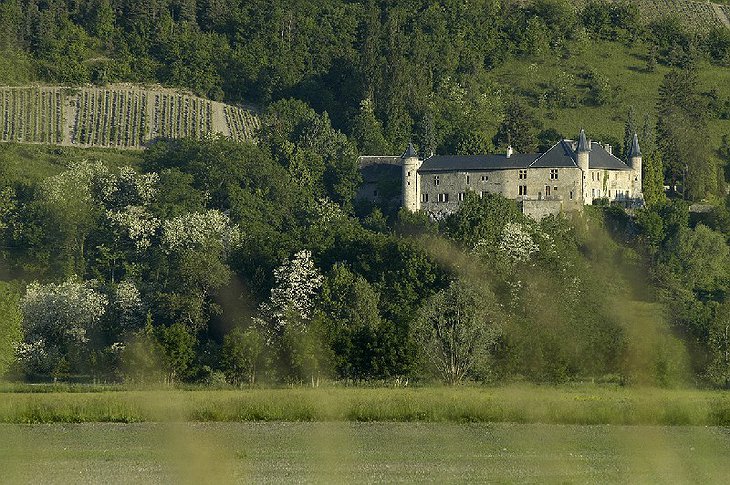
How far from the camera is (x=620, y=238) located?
10981 centimetres

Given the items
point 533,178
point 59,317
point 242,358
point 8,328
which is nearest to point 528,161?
point 533,178

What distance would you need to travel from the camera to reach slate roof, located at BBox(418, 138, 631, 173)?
391 ft

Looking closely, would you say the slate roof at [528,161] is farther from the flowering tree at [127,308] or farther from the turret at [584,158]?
the flowering tree at [127,308]

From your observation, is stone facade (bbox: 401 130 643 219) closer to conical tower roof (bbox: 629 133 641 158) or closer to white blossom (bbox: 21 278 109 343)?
conical tower roof (bbox: 629 133 641 158)

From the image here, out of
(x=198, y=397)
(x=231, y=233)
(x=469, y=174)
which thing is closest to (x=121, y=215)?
(x=231, y=233)

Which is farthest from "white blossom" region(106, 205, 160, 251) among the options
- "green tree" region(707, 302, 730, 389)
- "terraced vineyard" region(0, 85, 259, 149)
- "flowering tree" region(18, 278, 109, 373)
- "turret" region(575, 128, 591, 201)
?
"green tree" region(707, 302, 730, 389)

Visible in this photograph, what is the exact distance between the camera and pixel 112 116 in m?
144

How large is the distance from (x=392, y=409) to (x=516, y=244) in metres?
47.0

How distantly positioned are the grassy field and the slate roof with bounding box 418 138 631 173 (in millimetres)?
69920

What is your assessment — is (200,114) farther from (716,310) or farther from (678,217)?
(716,310)

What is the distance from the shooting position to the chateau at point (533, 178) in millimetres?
117688

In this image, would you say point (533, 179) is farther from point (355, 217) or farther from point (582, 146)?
point (355, 217)

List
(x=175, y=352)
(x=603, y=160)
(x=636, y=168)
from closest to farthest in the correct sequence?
(x=175, y=352) → (x=603, y=160) → (x=636, y=168)

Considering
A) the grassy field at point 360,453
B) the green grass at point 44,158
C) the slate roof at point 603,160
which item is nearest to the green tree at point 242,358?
the grassy field at point 360,453
